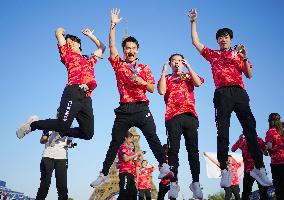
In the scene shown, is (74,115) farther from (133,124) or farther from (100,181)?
(100,181)

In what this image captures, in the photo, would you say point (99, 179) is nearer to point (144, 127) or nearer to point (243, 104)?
point (144, 127)

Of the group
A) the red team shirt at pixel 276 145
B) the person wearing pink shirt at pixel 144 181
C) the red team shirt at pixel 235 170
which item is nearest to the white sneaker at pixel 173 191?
the red team shirt at pixel 276 145

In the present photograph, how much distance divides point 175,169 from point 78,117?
2272 mm

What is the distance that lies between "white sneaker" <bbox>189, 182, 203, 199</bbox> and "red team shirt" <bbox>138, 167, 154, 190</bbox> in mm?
8070

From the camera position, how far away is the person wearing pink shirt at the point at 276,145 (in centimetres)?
784

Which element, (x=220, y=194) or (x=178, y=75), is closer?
(x=178, y=75)

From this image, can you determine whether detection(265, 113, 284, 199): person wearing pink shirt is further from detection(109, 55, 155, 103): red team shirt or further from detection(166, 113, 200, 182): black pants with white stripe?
detection(109, 55, 155, 103): red team shirt

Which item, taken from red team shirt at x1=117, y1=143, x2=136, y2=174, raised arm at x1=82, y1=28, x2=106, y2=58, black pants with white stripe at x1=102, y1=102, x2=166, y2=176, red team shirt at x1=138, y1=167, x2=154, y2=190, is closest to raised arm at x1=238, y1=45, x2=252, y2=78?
black pants with white stripe at x1=102, y1=102, x2=166, y2=176

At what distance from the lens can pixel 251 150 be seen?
5.70 metres

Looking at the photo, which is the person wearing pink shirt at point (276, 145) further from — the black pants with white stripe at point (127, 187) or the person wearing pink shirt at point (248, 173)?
the black pants with white stripe at point (127, 187)

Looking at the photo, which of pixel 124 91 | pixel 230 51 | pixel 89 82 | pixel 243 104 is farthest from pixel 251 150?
pixel 89 82

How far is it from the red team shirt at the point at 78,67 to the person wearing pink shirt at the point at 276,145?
4.82 metres

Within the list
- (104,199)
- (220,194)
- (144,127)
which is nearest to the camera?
(144,127)

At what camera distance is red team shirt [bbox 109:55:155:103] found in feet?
21.0
